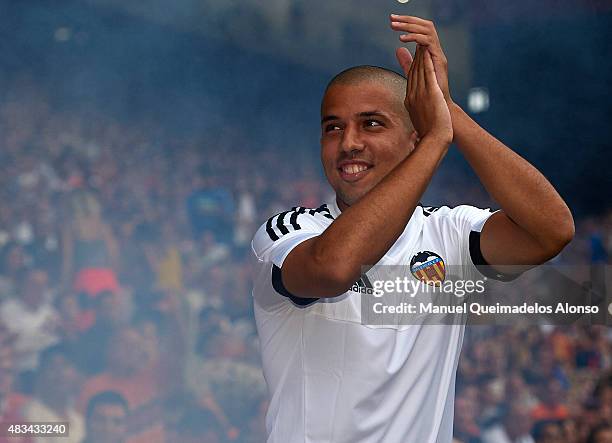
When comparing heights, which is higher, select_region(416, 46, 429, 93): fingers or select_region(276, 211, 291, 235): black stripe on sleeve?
select_region(416, 46, 429, 93): fingers

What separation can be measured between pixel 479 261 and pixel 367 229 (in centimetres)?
44

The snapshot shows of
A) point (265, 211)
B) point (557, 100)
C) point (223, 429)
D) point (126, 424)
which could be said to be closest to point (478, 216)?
point (126, 424)

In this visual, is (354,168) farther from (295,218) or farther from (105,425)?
(105,425)

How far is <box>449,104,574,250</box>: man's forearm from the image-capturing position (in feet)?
5.36

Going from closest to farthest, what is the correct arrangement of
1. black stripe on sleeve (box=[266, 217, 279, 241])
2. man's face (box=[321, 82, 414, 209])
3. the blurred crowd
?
black stripe on sleeve (box=[266, 217, 279, 241])
man's face (box=[321, 82, 414, 209])
the blurred crowd

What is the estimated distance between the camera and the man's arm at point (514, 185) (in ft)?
5.36

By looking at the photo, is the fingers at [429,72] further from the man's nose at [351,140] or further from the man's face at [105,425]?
the man's face at [105,425]

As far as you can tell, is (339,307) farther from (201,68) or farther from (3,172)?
(201,68)

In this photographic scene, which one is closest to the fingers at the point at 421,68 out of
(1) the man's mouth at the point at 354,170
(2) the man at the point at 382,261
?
(2) the man at the point at 382,261

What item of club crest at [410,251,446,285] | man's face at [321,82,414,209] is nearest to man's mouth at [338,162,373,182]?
man's face at [321,82,414,209]

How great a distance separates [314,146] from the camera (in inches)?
251

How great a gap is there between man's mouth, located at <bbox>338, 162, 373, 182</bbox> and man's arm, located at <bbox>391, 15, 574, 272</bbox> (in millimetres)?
228

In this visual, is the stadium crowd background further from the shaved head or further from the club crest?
the shaved head

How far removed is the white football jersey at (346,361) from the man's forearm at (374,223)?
0.60 feet
